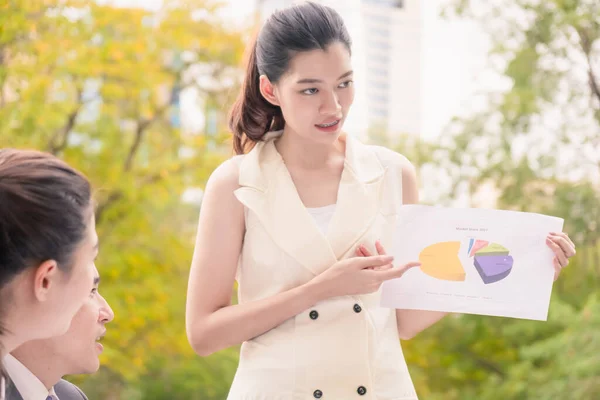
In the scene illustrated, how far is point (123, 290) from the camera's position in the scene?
8.00 meters

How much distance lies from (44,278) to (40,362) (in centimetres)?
30

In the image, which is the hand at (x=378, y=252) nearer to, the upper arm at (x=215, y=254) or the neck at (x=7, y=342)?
the upper arm at (x=215, y=254)

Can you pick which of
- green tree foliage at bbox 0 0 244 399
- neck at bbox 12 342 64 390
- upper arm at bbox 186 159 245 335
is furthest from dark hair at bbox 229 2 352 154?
green tree foliage at bbox 0 0 244 399

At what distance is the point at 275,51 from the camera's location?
200 cm

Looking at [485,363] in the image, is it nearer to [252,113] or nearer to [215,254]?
[252,113]

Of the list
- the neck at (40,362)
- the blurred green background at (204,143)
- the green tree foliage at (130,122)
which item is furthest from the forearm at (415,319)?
the green tree foliage at (130,122)

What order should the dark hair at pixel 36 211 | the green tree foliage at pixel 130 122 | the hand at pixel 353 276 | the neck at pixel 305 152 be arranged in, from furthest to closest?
the green tree foliage at pixel 130 122 → the neck at pixel 305 152 → the hand at pixel 353 276 → the dark hair at pixel 36 211

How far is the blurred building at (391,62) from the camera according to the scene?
10.7 m

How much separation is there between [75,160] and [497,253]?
6.69m

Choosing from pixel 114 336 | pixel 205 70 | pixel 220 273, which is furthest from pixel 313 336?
pixel 205 70

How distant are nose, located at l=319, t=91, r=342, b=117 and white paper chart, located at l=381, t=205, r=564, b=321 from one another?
0.94 feet

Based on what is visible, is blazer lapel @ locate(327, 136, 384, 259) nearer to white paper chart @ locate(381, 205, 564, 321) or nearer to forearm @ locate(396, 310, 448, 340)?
white paper chart @ locate(381, 205, 564, 321)

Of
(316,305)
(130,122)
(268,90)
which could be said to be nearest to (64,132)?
(130,122)

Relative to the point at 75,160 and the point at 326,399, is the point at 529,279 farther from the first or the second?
the point at 75,160
